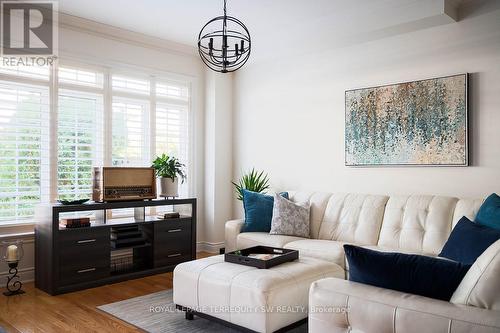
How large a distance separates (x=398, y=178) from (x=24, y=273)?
3.84 m

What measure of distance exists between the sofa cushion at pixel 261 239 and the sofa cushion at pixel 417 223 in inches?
34.4

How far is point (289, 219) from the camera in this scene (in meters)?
4.23

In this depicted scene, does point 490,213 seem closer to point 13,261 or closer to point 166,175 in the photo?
point 166,175

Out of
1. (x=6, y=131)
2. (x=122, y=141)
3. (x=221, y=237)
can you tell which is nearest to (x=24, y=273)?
(x=6, y=131)

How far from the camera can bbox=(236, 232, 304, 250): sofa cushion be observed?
397cm

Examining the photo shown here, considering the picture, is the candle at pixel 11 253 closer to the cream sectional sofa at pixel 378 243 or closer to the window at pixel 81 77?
A: the window at pixel 81 77

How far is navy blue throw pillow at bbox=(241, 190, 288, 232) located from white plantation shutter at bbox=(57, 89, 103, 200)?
1724 mm

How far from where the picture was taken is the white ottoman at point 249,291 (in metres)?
2.59

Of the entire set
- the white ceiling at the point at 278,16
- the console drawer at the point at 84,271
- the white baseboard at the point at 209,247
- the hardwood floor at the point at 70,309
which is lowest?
the hardwood floor at the point at 70,309

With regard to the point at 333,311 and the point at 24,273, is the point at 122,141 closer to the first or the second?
the point at 24,273

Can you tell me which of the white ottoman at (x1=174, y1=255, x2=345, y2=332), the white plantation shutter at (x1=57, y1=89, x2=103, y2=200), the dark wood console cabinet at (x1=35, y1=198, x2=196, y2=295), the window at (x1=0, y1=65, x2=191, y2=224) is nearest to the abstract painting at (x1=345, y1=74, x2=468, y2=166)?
the white ottoman at (x1=174, y1=255, x2=345, y2=332)

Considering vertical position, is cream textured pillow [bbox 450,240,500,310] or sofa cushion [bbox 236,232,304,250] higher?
cream textured pillow [bbox 450,240,500,310]

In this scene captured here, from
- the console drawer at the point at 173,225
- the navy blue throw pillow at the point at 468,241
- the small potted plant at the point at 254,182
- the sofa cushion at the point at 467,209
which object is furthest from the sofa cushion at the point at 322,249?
the console drawer at the point at 173,225

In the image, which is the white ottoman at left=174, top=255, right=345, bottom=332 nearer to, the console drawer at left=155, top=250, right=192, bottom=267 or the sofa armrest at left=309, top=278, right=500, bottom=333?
the sofa armrest at left=309, top=278, right=500, bottom=333
